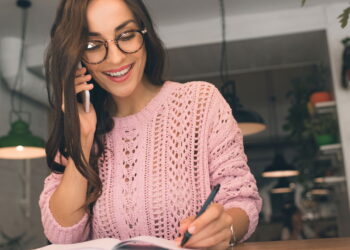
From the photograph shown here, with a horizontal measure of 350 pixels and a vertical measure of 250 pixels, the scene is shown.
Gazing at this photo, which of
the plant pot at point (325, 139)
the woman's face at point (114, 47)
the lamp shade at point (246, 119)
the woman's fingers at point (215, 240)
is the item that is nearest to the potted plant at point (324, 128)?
the plant pot at point (325, 139)

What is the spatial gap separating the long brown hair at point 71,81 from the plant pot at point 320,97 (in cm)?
321

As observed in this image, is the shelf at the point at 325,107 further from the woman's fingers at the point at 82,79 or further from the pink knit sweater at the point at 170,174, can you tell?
the woman's fingers at the point at 82,79

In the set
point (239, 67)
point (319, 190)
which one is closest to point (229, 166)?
point (239, 67)

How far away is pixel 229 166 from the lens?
3.72 ft

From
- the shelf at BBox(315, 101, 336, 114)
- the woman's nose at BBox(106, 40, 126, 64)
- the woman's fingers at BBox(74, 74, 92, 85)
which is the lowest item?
the woman's fingers at BBox(74, 74, 92, 85)

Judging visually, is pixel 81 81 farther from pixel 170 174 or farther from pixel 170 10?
pixel 170 10

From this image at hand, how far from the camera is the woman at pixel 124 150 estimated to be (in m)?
1.20

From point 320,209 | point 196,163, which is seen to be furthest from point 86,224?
point 320,209

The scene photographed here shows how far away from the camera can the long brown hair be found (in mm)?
1218

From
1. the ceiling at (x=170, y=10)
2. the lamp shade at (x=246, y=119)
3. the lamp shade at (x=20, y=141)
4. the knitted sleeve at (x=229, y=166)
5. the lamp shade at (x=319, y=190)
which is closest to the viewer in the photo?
the knitted sleeve at (x=229, y=166)

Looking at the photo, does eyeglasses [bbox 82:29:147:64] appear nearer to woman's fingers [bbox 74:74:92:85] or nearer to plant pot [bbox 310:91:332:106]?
woman's fingers [bbox 74:74:92:85]

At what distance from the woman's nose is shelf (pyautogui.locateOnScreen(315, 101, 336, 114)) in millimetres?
3368

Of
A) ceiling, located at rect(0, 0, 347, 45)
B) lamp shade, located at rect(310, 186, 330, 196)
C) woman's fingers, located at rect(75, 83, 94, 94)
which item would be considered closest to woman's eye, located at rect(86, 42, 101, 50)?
woman's fingers, located at rect(75, 83, 94, 94)

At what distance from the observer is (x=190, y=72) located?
18.2 feet
